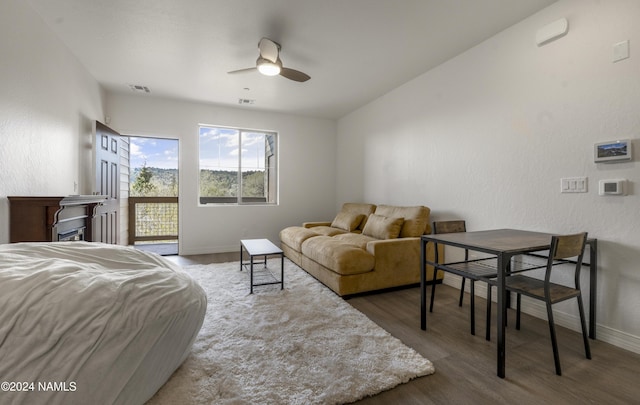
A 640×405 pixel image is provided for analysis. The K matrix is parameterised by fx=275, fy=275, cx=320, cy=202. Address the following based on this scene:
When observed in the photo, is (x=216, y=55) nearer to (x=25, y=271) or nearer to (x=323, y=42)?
(x=323, y=42)

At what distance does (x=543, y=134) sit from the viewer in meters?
2.38

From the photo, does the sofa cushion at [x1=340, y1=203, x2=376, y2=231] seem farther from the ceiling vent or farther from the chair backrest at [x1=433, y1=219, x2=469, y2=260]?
the ceiling vent

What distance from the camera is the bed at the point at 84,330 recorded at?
3.28ft

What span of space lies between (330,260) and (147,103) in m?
4.02

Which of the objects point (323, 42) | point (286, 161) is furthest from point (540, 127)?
point (286, 161)

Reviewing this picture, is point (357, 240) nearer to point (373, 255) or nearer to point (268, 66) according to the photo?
point (373, 255)

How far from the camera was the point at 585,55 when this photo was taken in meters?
2.11

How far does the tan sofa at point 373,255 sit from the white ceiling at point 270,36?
1.86 metres

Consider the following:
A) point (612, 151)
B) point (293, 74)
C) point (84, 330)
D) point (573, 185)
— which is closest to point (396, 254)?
point (573, 185)

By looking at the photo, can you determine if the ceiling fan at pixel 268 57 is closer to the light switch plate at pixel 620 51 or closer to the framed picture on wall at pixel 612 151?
the light switch plate at pixel 620 51

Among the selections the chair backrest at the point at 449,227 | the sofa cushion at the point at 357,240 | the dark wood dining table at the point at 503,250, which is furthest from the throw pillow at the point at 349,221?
the dark wood dining table at the point at 503,250

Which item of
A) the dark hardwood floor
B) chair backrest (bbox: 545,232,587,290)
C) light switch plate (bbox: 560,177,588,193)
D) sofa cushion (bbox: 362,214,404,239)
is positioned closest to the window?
sofa cushion (bbox: 362,214,404,239)

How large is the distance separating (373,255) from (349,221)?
154 centimetres

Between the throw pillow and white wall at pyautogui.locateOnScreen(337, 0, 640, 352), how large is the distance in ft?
3.26
